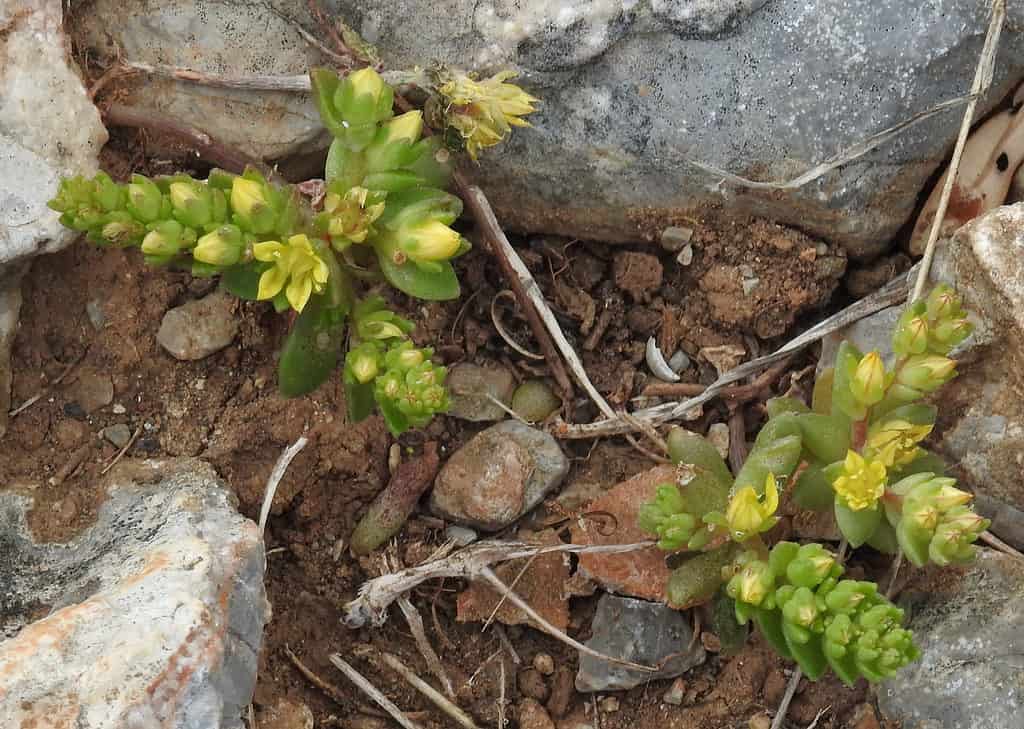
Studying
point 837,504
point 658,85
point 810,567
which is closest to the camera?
point 810,567

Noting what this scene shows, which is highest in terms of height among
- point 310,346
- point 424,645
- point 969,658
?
point 310,346

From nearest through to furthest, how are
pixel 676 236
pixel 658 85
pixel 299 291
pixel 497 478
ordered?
pixel 299 291, pixel 658 85, pixel 497 478, pixel 676 236

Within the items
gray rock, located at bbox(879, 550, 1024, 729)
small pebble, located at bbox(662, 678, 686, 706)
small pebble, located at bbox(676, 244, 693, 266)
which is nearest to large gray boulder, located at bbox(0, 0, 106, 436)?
small pebble, located at bbox(676, 244, 693, 266)

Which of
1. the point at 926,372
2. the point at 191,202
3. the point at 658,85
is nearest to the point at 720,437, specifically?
the point at 926,372

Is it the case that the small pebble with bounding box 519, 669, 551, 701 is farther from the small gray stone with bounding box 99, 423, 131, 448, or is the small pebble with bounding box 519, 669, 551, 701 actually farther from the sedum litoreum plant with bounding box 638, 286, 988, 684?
the small gray stone with bounding box 99, 423, 131, 448

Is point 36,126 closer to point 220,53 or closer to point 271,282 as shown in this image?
point 220,53
